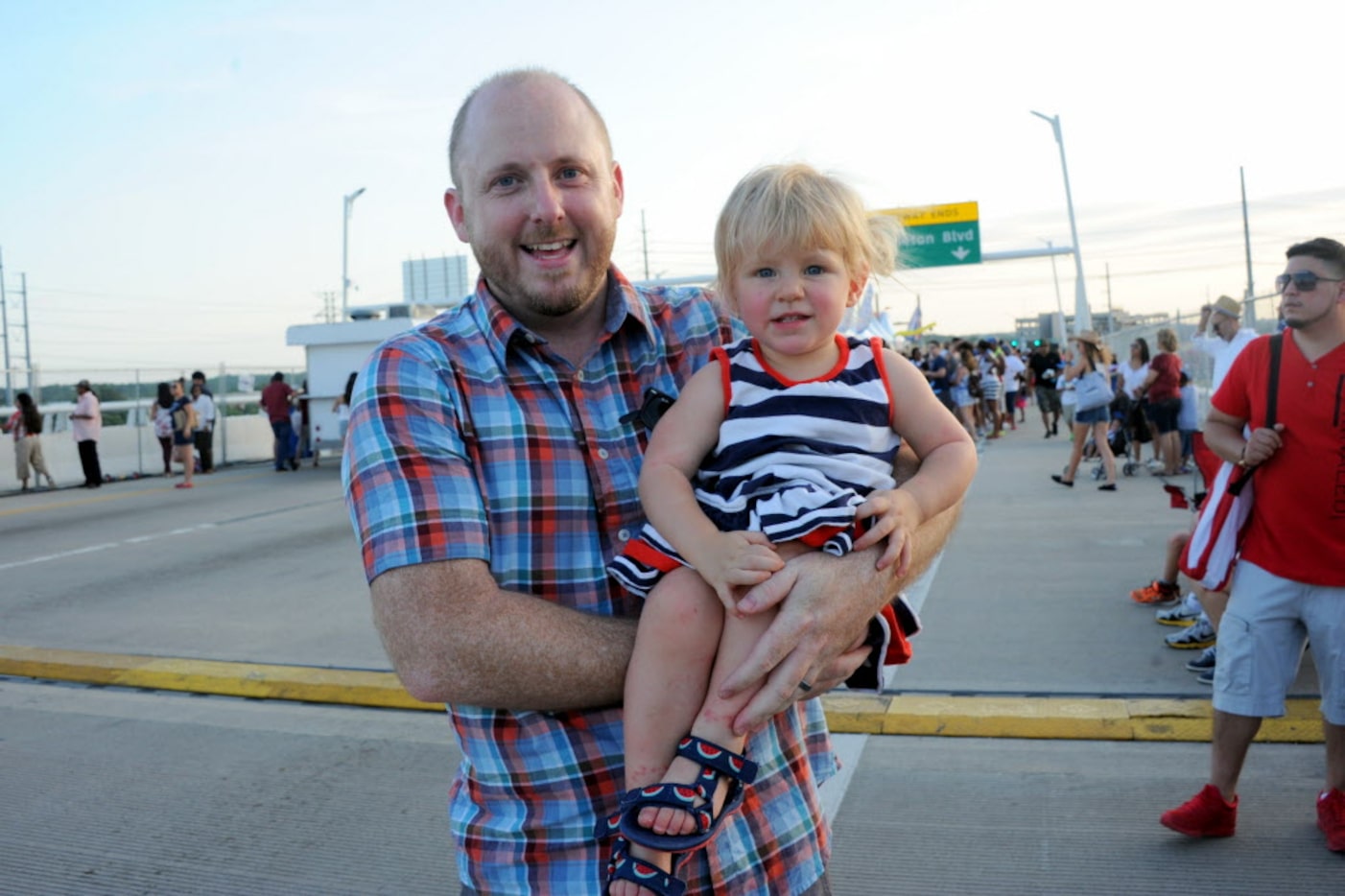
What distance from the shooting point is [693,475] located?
200 cm

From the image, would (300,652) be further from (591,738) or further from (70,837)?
(591,738)

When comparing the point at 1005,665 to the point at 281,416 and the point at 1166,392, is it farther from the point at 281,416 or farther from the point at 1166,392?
the point at 281,416

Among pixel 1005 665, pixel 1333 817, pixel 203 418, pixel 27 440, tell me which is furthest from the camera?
pixel 203 418

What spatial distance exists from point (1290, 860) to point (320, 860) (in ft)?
10.8

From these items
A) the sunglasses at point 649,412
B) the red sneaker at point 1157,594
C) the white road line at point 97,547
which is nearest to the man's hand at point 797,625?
the sunglasses at point 649,412

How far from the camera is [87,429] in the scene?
18078 millimetres

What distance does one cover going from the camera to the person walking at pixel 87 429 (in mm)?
18031

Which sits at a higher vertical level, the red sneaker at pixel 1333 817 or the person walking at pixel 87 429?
the person walking at pixel 87 429

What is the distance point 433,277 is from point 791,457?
5868cm

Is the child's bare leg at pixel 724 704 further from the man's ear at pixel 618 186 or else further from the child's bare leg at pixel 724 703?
the man's ear at pixel 618 186

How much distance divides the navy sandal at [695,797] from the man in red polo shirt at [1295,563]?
2742 mm

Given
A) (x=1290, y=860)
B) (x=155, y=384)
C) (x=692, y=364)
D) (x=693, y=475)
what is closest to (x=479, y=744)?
(x=693, y=475)

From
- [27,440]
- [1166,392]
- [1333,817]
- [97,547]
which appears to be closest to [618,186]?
[1333,817]

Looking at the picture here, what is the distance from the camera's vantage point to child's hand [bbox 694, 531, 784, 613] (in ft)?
5.84
